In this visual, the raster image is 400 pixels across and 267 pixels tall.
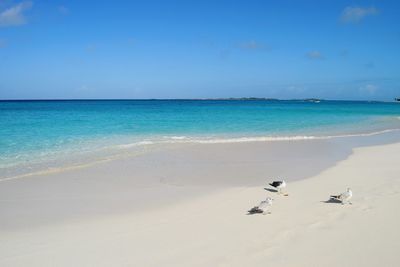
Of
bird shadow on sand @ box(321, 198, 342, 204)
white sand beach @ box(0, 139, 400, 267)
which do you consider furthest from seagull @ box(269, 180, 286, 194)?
bird shadow on sand @ box(321, 198, 342, 204)

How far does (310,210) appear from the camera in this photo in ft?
23.0

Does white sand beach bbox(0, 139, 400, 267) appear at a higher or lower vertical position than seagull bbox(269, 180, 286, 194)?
lower

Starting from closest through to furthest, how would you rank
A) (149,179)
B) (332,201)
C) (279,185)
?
1. (332,201)
2. (279,185)
3. (149,179)

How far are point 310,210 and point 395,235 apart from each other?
164cm

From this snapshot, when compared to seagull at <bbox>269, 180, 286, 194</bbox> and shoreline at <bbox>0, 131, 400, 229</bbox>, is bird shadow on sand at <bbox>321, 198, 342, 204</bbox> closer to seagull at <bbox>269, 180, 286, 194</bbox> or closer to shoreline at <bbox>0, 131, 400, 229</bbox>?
seagull at <bbox>269, 180, 286, 194</bbox>

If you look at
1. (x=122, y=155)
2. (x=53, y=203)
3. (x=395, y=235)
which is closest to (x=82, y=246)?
(x=53, y=203)

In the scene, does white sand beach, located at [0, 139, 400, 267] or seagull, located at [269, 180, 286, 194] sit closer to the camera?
white sand beach, located at [0, 139, 400, 267]

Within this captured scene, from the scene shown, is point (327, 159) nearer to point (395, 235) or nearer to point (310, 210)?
point (310, 210)

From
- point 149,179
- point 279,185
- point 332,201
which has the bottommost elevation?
point 149,179

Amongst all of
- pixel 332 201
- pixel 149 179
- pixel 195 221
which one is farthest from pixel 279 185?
pixel 149 179

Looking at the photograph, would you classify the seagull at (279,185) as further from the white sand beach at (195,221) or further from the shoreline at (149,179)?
the shoreline at (149,179)

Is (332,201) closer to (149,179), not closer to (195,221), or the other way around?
(195,221)

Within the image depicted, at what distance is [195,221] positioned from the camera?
649 centimetres

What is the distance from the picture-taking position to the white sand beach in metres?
5.09
